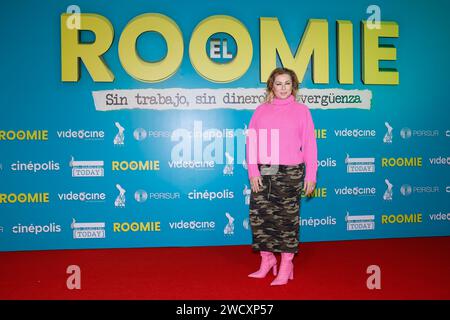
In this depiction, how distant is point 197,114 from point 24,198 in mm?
1754

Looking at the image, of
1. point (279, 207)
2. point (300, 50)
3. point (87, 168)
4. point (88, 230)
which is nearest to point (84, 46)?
point (87, 168)

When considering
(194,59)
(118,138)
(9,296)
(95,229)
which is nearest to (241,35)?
(194,59)

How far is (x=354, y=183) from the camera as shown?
4.14 m

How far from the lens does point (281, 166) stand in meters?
2.92

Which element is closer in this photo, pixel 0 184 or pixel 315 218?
pixel 0 184

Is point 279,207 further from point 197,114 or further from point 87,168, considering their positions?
point 87,168

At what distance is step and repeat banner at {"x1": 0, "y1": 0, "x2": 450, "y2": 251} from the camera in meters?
3.80

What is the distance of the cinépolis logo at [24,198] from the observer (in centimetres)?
382

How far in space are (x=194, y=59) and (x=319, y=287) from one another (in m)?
2.27

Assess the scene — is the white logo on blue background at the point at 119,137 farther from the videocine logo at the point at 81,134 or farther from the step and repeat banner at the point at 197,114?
the videocine logo at the point at 81,134

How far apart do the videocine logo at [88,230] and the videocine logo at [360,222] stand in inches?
92.9

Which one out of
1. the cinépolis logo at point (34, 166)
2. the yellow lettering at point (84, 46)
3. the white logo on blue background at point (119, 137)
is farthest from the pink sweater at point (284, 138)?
the cinépolis logo at point (34, 166)

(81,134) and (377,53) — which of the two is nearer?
(81,134)

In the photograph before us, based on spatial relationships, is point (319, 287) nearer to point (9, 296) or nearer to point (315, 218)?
point (315, 218)
